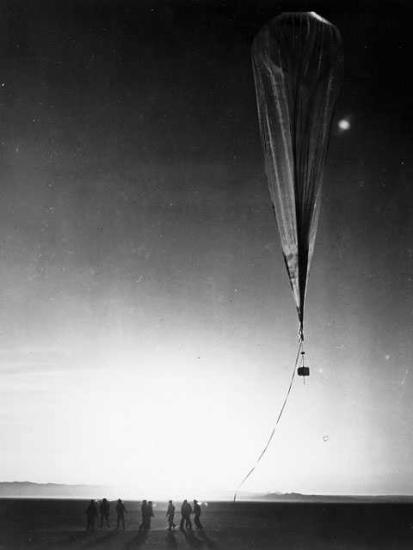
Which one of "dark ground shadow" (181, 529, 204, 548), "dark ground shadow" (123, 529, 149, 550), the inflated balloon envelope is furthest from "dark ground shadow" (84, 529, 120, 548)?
the inflated balloon envelope

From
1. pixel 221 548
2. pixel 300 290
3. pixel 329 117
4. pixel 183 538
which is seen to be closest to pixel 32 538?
pixel 183 538

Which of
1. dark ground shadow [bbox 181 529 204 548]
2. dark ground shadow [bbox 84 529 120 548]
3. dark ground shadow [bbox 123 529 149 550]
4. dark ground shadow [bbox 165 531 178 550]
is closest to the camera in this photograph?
dark ground shadow [bbox 123 529 149 550]

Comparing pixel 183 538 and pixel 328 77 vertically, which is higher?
pixel 328 77

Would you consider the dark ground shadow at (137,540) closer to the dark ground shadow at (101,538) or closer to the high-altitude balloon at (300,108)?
the dark ground shadow at (101,538)

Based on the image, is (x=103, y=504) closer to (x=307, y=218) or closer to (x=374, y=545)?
(x=374, y=545)

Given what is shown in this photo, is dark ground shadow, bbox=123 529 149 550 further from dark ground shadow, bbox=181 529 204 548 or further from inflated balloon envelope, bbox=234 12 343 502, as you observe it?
inflated balloon envelope, bbox=234 12 343 502

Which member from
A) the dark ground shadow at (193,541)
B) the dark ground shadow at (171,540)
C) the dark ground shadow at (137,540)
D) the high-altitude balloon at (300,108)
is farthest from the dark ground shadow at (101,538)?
the high-altitude balloon at (300,108)

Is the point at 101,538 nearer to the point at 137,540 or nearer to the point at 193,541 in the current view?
the point at 137,540
